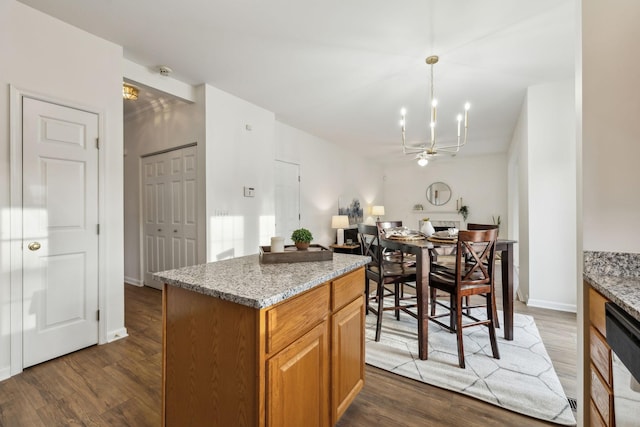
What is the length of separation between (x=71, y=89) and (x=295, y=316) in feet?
8.88

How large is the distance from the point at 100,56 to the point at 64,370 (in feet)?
8.46

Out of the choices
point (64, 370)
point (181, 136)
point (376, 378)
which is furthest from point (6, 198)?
point (376, 378)

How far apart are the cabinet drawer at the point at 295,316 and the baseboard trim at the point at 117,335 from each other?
7.63ft

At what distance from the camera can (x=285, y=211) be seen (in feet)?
16.1

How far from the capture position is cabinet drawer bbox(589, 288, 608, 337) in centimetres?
104

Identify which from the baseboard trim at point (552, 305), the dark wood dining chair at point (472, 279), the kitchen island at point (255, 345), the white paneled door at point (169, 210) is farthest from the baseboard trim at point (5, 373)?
the baseboard trim at point (552, 305)

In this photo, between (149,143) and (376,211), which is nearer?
(149,143)

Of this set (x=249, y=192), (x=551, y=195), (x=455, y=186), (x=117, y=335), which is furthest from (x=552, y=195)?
(x=117, y=335)

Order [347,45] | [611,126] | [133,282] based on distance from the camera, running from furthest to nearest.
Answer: [133,282] < [347,45] < [611,126]

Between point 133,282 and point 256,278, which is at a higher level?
point 256,278

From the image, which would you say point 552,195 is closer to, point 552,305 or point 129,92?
point 552,305

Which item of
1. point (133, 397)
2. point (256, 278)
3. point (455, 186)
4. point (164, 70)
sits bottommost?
point (133, 397)

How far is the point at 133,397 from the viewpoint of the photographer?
5.78ft

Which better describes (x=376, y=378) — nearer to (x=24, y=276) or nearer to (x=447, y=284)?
(x=447, y=284)
